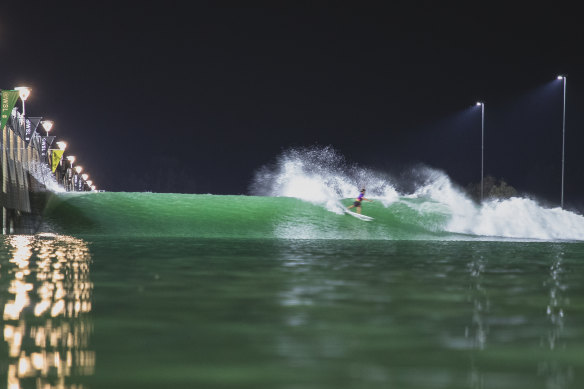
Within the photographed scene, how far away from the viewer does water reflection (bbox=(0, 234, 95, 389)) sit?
545 centimetres

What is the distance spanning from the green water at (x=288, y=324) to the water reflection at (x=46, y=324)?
16mm

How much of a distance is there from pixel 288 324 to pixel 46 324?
2178mm

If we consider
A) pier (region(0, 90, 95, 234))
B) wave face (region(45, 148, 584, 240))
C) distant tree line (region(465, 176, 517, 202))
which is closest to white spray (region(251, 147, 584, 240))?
wave face (region(45, 148, 584, 240))

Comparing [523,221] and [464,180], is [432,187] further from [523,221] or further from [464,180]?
[464,180]

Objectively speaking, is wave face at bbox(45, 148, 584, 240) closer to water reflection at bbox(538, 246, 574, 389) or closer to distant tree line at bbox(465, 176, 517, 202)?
water reflection at bbox(538, 246, 574, 389)

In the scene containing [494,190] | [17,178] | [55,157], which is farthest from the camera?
[494,190]

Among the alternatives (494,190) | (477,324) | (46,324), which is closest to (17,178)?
(46,324)

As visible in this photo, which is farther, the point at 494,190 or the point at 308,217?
the point at 494,190

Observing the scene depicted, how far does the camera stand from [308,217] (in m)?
45.7

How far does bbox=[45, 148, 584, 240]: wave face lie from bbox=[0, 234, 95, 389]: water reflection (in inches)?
911

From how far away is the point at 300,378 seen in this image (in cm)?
533

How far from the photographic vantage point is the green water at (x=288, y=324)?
545 centimetres

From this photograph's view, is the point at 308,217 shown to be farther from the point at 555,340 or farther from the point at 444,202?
the point at 555,340

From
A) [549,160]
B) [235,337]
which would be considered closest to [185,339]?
[235,337]
